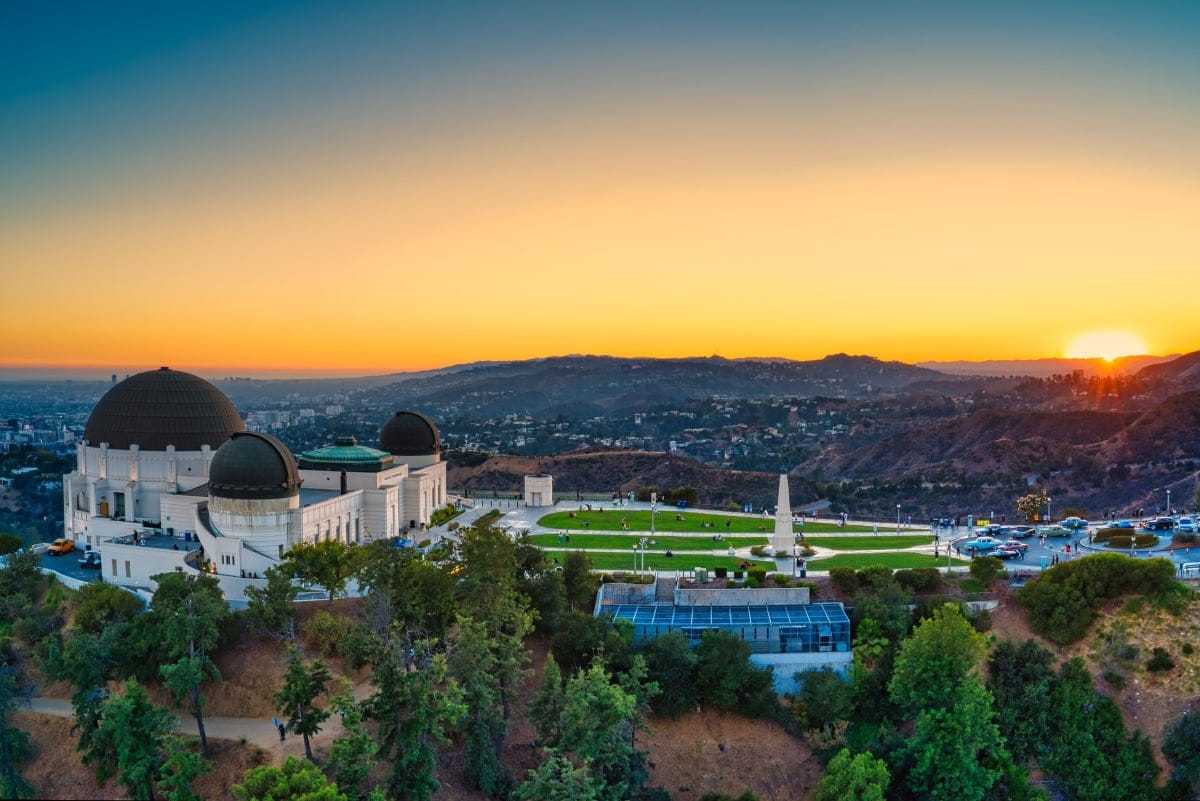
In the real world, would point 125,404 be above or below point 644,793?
above

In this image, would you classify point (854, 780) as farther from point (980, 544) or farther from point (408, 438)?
point (408, 438)

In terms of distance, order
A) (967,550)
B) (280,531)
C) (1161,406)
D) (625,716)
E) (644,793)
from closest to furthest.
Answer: (625,716)
(644,793)
(280,531)
(967,550)
(1161,406)

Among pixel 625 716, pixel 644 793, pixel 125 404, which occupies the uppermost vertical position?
pixel 125 404

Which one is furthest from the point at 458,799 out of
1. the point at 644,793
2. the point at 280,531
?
the point at 280,531

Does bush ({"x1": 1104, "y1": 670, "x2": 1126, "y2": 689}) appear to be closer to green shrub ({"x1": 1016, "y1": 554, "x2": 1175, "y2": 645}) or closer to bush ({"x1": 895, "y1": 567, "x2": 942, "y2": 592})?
green shrub ({"x1": 1016, "y1": 554, "x2": 1175, "y2": 645})

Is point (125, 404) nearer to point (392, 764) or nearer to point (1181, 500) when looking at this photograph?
point (392, 764)

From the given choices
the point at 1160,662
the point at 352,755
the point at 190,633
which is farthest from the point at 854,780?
the point at 190,633

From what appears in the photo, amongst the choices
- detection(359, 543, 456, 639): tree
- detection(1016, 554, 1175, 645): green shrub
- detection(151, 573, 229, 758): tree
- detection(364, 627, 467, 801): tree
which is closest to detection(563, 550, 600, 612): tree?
detection(359, 543, 456, 639): tree
